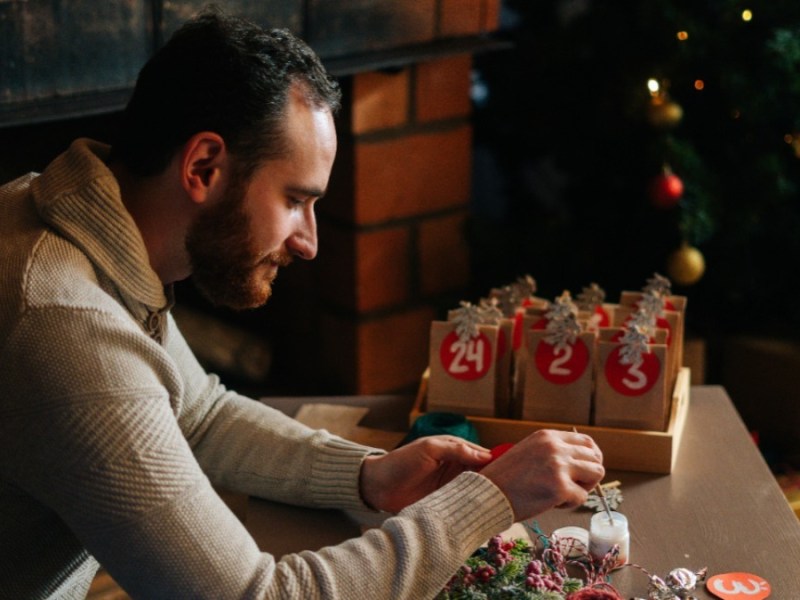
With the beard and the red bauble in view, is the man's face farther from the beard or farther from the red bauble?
the red bauble

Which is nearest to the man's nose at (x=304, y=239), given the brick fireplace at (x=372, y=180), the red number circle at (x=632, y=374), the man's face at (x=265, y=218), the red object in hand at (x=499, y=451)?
the man's face at (x=265, y=218)

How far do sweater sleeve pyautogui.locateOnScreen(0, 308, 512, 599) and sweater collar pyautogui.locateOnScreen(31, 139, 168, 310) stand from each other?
3.7 inches

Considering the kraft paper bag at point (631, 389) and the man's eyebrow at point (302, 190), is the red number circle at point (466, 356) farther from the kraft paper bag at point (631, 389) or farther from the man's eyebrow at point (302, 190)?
the man's eyebrow at point (302, 190)

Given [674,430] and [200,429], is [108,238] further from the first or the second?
[674,430]

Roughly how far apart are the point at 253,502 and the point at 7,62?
2.80ft

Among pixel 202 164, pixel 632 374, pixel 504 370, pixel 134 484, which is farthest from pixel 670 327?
pixel 134 484

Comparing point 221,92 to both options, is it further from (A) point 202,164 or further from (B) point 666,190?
(B) point 666,190

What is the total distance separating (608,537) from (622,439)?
0.79 ft

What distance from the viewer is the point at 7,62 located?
178 centimetres

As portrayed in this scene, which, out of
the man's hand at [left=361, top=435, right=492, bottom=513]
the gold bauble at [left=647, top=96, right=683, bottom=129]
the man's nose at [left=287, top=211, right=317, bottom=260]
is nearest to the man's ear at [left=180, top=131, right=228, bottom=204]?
the man's nose at [left=287, top=211, right=317, bottom=260]

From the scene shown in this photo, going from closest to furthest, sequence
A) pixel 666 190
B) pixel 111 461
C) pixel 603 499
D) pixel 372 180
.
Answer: pixel 111 461 < pixel 603 499 < pixel 666 190 < pixel 372 180

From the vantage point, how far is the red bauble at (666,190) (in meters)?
2.13

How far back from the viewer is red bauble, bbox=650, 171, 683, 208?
213 cm

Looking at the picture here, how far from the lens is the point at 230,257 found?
1.26 metres
